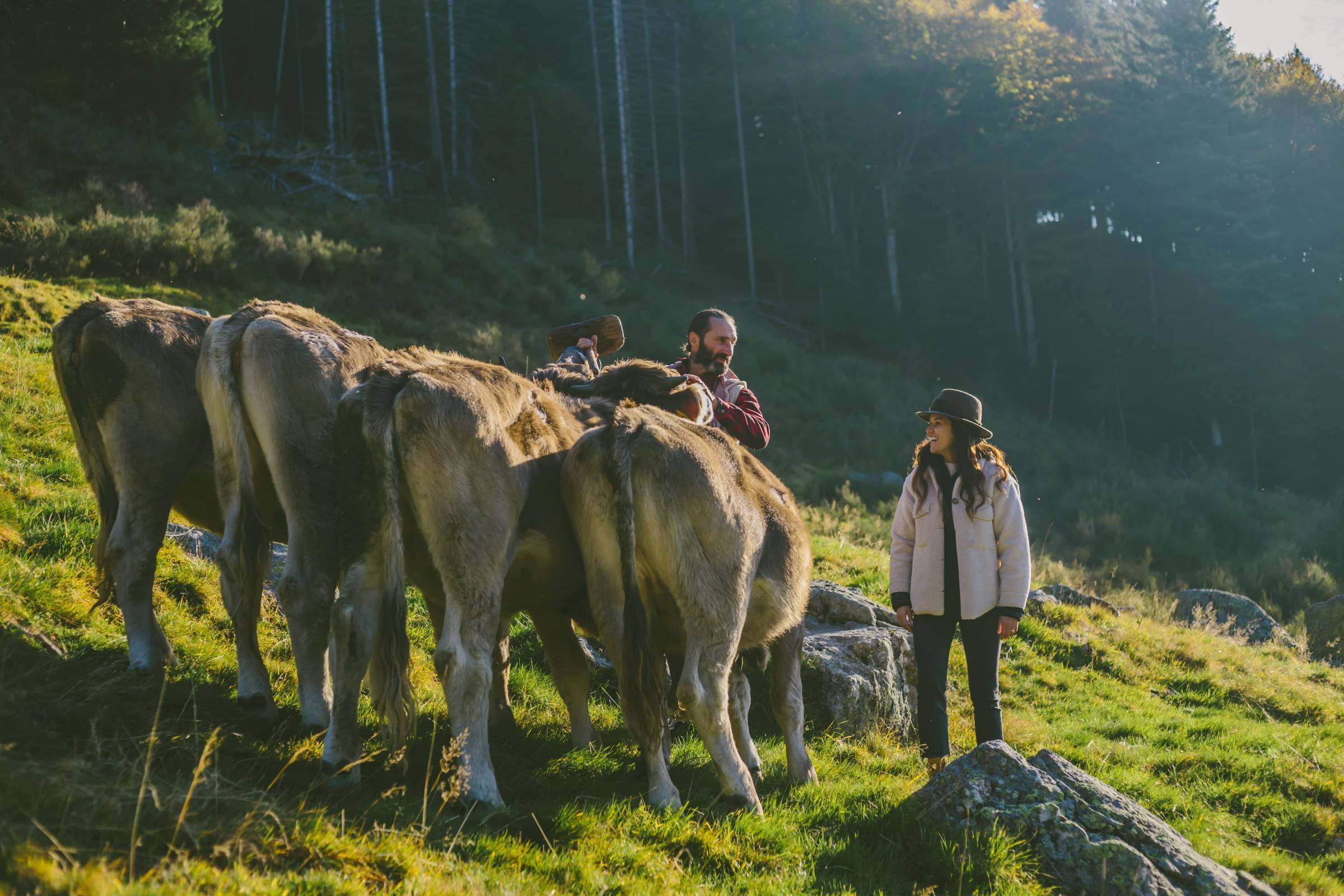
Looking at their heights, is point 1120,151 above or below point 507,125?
below

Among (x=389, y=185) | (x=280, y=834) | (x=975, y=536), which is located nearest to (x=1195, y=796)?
(x=975, y=536)

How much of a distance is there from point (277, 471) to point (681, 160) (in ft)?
139

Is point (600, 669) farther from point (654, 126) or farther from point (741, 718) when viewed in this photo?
point (654, 126)

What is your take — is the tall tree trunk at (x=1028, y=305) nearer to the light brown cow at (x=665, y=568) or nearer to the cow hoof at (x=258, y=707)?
the light brown cow at (x=665, y=568)

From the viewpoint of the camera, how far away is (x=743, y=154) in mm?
42750

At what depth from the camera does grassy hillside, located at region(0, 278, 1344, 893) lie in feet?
10.1

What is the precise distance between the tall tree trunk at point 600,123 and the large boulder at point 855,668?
1364 inches

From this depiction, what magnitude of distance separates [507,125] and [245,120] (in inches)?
459

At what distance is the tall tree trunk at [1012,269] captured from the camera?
43531 millimetres

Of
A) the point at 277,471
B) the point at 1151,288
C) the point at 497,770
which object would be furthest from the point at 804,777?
the point at 1151,288

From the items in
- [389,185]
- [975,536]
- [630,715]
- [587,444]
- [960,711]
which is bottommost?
[960,711]

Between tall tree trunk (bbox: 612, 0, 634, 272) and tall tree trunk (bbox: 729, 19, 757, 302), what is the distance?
528 cm

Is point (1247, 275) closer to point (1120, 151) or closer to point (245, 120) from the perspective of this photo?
point (1120, 151)

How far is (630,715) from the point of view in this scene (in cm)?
463
